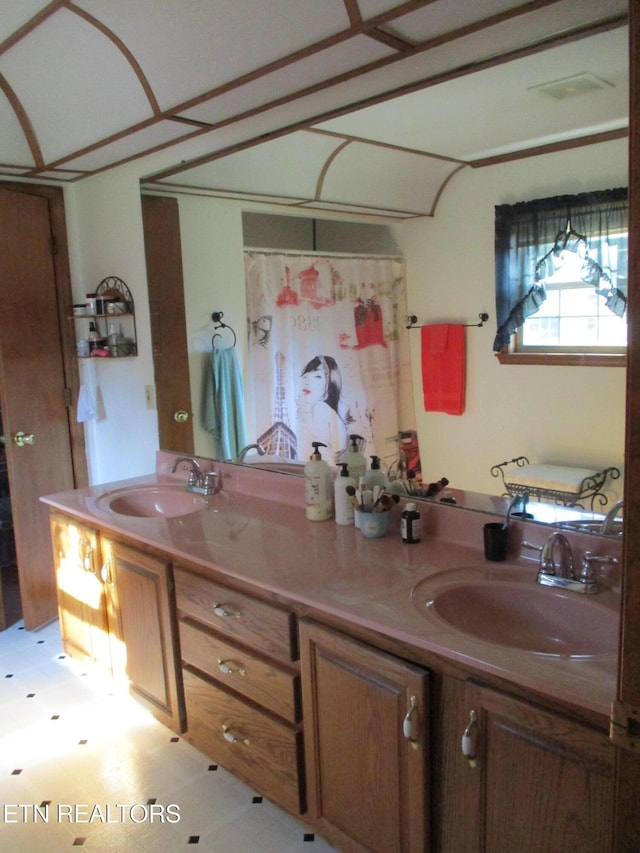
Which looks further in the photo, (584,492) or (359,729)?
(584,492)

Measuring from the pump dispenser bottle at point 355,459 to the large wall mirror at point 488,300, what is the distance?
9.7 inches

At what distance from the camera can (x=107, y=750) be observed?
91.1 inches

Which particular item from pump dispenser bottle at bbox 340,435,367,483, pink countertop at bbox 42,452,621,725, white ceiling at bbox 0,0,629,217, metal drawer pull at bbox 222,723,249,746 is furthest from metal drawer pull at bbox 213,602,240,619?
white ceiling at bbox 0,0,629,217

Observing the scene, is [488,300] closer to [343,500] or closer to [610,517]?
[610,517]

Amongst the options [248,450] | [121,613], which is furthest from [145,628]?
[248,450]

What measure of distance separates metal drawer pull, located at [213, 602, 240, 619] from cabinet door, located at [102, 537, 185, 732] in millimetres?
253

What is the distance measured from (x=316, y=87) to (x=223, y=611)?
1554 mm

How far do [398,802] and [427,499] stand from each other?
2.72 feet

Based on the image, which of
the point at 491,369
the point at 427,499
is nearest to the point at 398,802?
the point at 427,499

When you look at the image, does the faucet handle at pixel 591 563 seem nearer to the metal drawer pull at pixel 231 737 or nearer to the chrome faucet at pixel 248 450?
the metal drawer pull at pixel 231 737

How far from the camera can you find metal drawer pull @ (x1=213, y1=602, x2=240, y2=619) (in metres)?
1.87

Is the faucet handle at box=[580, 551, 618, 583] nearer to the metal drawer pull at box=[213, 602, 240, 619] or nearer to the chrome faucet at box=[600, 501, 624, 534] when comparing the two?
the chrome faucet at box=[600, 501, 624, 534]

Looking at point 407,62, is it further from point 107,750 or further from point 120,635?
point 107,750

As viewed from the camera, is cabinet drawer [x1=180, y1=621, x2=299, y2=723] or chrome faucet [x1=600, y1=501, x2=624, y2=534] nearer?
chrome faucet [x1=600, y1=501, x2=624, y2=534]
